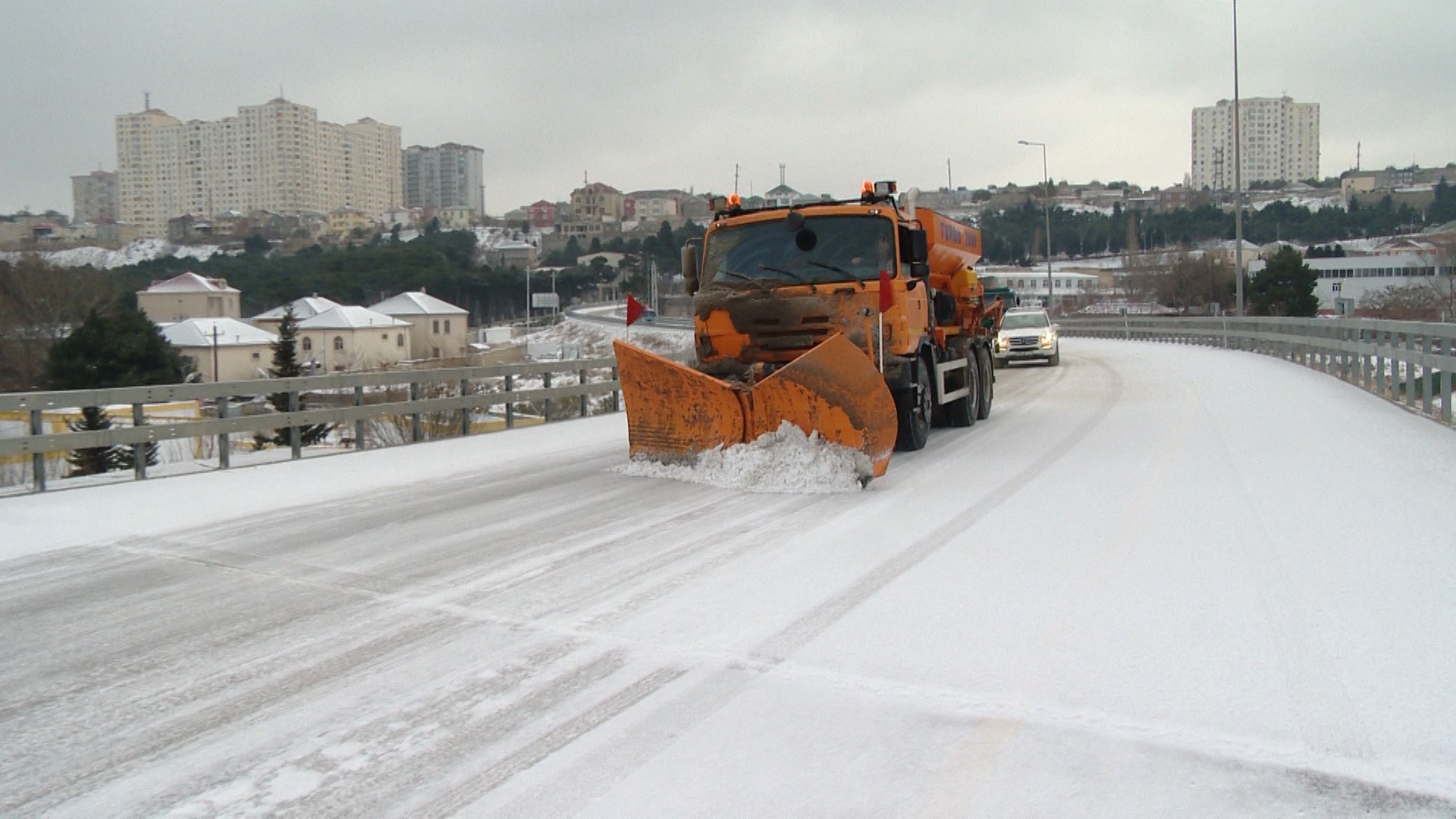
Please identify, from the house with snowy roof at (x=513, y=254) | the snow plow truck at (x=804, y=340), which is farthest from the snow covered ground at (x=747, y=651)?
the house with snowy roof at (x=513, y=254)

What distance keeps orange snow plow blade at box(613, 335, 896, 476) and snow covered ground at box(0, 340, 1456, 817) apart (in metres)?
0.72

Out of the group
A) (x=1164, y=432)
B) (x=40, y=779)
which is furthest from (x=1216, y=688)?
(x=1164, y=432)

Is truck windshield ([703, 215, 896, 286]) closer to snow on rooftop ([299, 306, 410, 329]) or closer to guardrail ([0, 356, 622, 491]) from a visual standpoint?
guardrail ([0, 356, 622, 491])

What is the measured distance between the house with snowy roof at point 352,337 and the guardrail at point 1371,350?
55412mm

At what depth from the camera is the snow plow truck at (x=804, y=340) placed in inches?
384

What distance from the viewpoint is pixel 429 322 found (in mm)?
84625

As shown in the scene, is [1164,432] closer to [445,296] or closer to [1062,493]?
[1062,493]

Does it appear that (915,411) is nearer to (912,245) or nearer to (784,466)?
(912,245)

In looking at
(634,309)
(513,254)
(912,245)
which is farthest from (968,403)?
(513,254)

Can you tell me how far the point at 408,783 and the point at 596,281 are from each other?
387 ft

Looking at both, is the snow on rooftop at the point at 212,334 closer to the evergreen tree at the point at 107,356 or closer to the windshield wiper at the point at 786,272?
the evergreen tree at the point at 107,356

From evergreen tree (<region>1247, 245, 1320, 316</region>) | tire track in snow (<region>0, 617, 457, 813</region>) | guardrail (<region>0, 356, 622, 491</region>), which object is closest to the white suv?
guardrail (<region>0, 356, 622, 491</region>)

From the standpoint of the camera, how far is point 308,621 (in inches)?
222

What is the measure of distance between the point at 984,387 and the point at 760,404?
7067 mm
